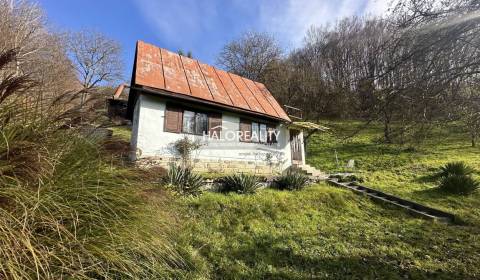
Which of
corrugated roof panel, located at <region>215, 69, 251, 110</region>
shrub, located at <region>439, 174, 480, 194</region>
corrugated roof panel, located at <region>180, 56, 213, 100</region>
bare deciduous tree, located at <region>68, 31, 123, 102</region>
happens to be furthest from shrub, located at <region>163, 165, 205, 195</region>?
bare deciduous tree, located at <region>68, 31, 123, 102</region>

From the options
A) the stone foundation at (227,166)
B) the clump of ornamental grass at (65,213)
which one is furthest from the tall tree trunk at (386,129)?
the stone foundation at (227,166)

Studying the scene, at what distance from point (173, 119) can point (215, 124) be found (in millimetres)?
2054

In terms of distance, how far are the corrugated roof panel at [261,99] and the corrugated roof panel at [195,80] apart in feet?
11.2

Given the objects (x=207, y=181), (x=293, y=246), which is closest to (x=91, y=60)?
(x=207, y=181)

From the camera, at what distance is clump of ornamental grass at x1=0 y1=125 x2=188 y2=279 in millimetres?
1509

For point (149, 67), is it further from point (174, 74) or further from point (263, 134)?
point (263, 134)

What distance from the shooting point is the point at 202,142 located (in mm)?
12297

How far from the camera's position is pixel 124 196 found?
207 centimetres

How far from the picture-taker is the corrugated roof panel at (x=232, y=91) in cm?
1369

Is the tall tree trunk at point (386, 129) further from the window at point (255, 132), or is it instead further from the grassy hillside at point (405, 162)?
the window at point (255, 132)

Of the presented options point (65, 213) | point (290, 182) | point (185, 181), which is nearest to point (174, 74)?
point (185, 181)

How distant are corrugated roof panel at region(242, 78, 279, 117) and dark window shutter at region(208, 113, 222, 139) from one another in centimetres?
296

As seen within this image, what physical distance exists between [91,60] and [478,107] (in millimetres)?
31899

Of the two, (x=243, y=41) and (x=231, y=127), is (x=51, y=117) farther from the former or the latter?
(x=243, y=41)
